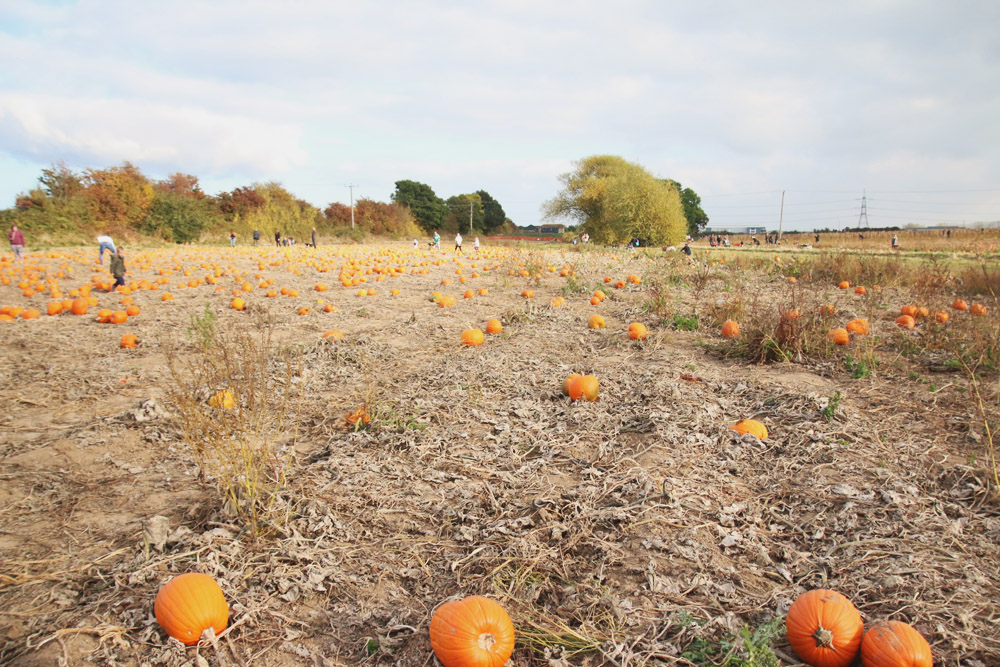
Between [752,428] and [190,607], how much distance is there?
3.48 meters

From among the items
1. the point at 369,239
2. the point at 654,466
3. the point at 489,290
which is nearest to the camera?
the point at 654,466

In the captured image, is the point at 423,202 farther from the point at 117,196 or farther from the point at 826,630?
the point at 826,630

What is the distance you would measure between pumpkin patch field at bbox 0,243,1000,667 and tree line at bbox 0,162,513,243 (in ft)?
85.0

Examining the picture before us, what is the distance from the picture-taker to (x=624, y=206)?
37.2 metres

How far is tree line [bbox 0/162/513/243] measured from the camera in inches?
984

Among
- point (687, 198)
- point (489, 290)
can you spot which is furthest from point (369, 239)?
point (687, 198)

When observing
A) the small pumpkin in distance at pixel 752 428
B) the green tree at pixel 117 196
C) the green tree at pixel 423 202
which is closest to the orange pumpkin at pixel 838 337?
the small pumpkin in distance at pixel 752 428

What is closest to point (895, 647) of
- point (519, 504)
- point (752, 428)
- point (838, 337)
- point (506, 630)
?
point (506, 630)

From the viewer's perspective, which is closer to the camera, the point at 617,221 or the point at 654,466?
the point at 654,466

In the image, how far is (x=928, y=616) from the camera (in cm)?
206

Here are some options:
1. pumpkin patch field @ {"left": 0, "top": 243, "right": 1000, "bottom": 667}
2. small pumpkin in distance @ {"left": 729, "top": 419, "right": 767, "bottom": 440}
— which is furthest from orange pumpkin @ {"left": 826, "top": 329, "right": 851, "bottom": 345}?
small pumpkin in distance @ {"left": 729, "top": 419, "right": 767, "bottom": 440}

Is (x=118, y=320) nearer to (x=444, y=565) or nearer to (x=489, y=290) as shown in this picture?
(x=489, y=290)

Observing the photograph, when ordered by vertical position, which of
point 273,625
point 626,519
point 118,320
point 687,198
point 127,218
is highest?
point 687,198

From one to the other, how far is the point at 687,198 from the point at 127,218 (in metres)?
80.6
